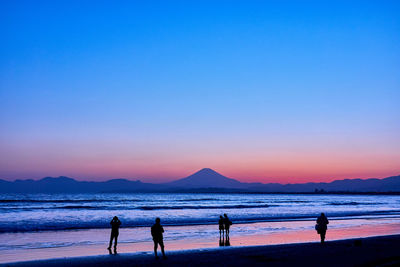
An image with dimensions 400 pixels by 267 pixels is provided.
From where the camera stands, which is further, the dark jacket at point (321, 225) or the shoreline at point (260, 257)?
the dark jacket at point (321, 225)

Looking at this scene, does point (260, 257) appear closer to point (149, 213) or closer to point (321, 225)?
point (321, 225)

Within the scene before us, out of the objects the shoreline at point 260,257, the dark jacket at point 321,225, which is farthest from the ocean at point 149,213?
the dark jacket at point 321,225

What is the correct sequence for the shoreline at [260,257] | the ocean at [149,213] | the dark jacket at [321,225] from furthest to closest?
the ocean at [149,213] < the dark jacket at [321,225] < the shoreline at [260,257]

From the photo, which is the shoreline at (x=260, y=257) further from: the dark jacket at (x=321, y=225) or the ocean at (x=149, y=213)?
the ocean at (x=149, y=213)

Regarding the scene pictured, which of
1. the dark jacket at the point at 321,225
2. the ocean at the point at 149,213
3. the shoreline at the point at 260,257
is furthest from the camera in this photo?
the ocean at the point at 149,213

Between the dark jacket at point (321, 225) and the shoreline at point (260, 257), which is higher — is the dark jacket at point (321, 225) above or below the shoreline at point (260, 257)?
above

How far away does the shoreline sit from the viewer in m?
14.0

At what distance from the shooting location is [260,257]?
15438mm

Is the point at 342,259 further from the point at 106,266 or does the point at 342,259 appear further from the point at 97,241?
the point at 97,241

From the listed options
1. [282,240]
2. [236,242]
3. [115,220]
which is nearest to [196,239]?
[236,242]

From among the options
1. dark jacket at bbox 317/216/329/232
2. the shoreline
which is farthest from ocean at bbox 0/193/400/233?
dark jacket at bbox 317/216/329/232

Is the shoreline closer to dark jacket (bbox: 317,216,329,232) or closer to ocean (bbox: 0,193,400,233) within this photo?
dark jacket (bbox: 317,216,329,232)

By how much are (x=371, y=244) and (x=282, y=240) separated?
486 cm

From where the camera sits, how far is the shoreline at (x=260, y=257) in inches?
553
